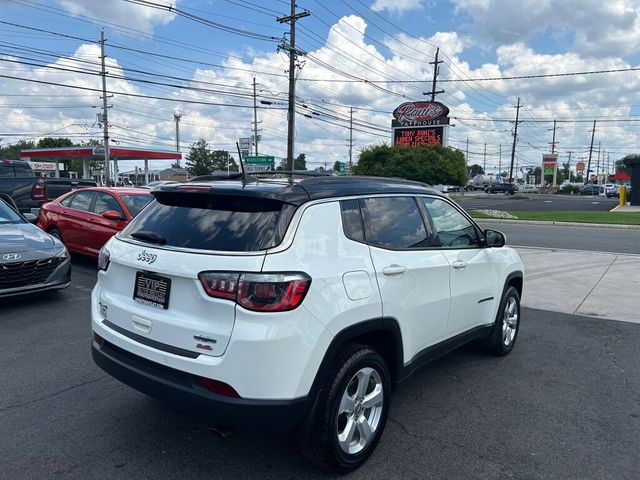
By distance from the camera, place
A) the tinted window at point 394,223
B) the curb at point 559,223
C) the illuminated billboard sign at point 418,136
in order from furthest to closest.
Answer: the illuminated billboard sign at point 418,136 < the curb at point 559,223 < the tinted window at point 394,223

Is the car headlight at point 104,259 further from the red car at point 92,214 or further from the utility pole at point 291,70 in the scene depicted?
the utility pole at point 291,70

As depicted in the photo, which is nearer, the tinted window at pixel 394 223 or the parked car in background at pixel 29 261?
the tinted window at pixel 394 223

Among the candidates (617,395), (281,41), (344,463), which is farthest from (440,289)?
(281,41)

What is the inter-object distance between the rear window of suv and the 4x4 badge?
0.37 ft

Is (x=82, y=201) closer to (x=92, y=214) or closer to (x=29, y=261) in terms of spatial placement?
(x=92, y=214)

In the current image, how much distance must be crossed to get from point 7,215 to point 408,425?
6672 millimetres

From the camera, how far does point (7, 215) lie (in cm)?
727

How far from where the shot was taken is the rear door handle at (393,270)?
3138 mm

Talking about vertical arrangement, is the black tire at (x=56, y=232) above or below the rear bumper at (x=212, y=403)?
below

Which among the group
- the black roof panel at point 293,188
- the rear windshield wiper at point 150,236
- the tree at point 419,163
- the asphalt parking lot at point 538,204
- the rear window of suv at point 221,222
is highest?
the tree at point 419,163

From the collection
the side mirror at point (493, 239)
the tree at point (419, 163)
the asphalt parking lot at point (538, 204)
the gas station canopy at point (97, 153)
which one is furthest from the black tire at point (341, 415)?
the gas station canopy at point (97, 153)

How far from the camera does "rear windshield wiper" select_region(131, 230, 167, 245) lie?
3023 mm

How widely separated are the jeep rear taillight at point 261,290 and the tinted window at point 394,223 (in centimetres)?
77

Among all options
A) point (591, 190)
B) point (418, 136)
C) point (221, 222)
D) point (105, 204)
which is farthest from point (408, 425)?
point (591, 190)
